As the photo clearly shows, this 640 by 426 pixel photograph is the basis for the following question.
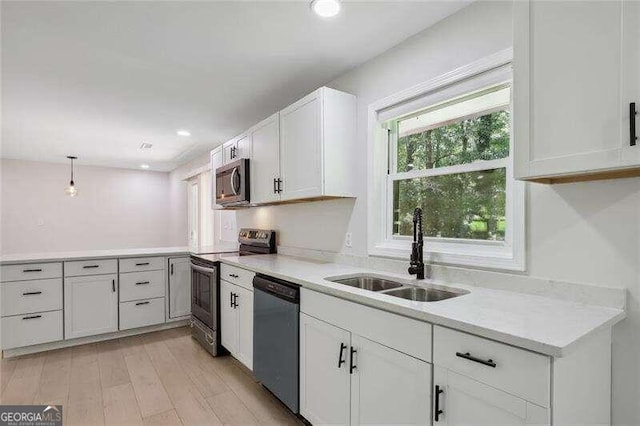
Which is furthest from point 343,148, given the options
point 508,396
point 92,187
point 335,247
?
point 92,187

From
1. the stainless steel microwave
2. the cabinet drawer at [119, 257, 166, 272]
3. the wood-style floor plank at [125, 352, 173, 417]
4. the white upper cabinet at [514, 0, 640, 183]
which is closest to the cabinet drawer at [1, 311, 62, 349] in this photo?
the cabinet drawer at [119, 257, 166, 272]

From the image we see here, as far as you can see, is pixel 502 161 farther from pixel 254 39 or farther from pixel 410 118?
pixel 254 39

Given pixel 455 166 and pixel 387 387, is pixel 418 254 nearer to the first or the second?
pixel 455 166

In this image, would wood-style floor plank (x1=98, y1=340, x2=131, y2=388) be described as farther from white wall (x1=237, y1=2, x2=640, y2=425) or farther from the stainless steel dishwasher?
white wall (x1=237, y1=2, x2=640, y2=425)

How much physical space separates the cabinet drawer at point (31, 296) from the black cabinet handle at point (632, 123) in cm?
420

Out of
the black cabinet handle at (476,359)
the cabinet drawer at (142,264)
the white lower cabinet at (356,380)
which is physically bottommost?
the white lower cabinet at (356,380)

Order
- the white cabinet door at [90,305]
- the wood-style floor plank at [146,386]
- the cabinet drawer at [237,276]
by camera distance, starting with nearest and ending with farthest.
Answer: the wood-style floor plank at [146,386], the cabinet drawer at [237,276], the white cabinet door at [90,305]

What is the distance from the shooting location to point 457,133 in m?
2.03

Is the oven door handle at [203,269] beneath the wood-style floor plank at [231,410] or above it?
above

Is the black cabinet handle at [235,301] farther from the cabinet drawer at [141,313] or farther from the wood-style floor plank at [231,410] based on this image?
the cabinet drawer at [141,313]

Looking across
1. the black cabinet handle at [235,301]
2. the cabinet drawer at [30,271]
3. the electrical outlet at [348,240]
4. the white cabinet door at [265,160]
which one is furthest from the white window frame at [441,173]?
the cabinet drawer at [30,271]

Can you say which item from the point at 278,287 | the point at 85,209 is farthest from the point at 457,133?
the point at 85,209

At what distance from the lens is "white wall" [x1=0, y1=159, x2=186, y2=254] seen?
624cm

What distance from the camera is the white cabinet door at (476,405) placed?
1.02 meters
